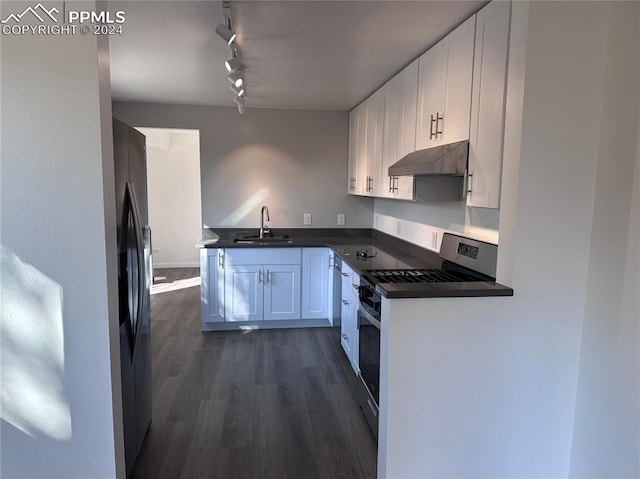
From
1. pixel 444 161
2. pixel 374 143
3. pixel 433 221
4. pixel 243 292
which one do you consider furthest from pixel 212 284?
pixel 444 161

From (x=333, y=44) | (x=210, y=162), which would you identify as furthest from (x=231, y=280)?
(x=333, y=44)

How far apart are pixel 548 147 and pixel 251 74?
2.27 m

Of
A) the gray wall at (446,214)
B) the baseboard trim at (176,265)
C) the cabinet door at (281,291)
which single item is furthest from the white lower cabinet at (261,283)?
the baseboard trim at (176,265)

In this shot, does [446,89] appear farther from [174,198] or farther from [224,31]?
[174,198]

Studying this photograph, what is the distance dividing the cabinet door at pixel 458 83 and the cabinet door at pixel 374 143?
1192 mm

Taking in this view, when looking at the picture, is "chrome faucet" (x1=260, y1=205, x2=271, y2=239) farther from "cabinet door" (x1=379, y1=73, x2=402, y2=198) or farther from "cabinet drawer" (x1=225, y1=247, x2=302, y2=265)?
"cabinet door" (x1=379, y1=73, x2=402, y2=198)

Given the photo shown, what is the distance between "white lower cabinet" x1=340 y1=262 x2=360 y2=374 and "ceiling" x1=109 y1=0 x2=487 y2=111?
1.49 meters

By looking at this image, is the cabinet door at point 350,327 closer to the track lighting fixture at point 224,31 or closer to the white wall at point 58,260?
the white wall at point 58,260

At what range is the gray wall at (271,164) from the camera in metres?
4.61

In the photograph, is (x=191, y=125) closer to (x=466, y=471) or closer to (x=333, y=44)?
(x=333, y=44)

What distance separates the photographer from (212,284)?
412 centimetres

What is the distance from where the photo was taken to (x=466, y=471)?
76.9 inches

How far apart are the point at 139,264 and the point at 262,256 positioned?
2074 millimetres

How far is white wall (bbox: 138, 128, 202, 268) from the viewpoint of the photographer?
7070 mm
